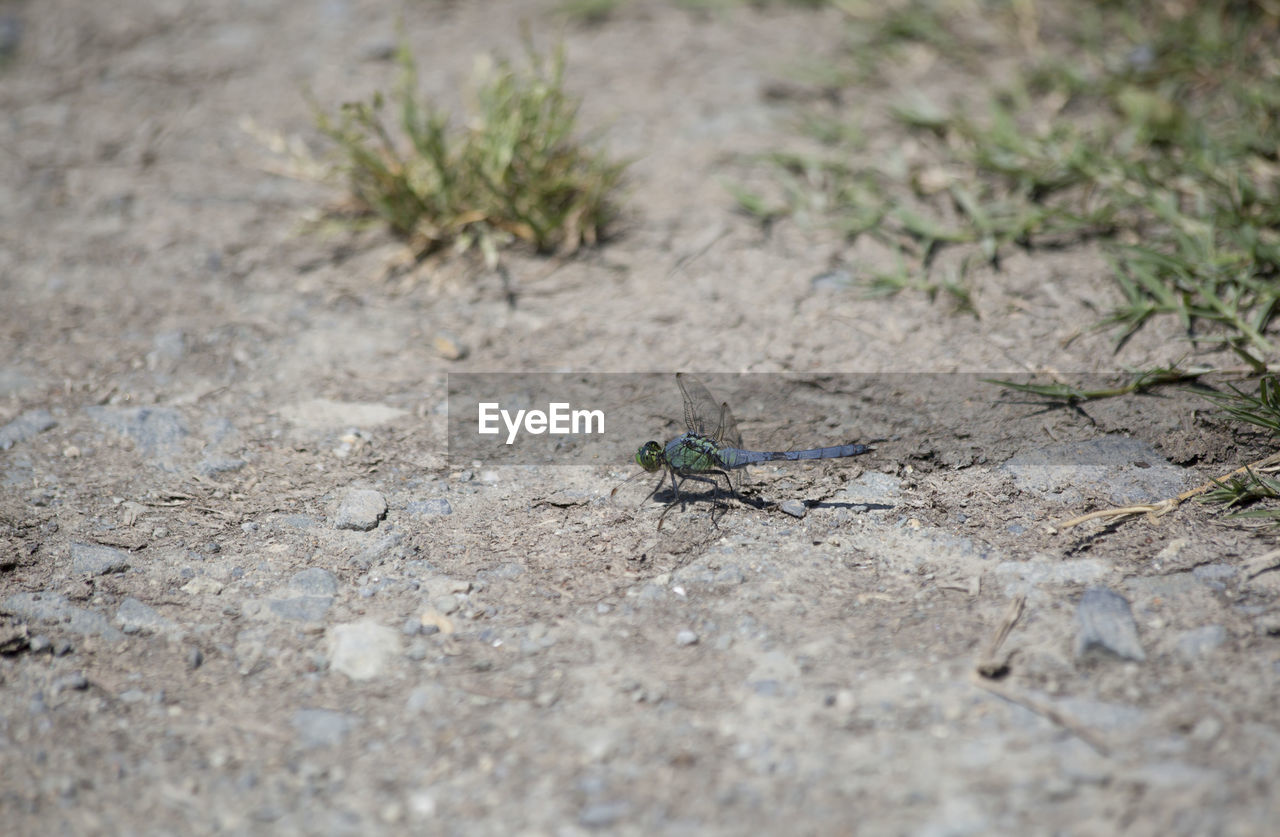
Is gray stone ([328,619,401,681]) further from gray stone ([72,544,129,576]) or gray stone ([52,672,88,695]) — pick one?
gray stone ([72,544,129,576])

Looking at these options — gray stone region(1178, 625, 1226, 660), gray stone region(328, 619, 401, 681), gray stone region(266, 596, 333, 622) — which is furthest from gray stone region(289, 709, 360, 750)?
Result: gray stone region(1178, 625, 1226, 660)

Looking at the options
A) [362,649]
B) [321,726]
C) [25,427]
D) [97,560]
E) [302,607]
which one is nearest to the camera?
[321,726]

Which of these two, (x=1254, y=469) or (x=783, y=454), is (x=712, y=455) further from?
(x=1254, y=469)

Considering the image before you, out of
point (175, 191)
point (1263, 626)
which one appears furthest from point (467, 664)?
point (175, 191)

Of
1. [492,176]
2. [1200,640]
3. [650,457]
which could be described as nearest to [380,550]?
[650,457]

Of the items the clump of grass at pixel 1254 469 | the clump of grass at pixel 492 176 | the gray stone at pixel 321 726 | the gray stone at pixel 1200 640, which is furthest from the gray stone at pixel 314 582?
the clump of grass at pixel 1254 469

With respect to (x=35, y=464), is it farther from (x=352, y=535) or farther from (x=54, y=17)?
(x=54, y=17)
